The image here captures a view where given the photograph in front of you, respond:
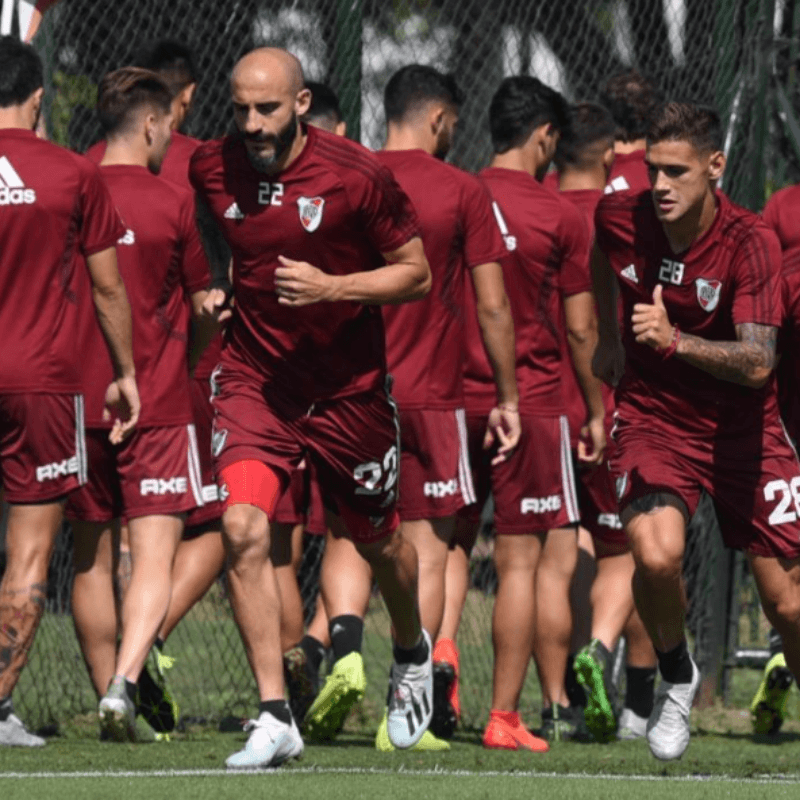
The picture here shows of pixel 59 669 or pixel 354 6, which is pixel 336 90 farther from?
pixel 59 669

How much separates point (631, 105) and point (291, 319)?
352cm

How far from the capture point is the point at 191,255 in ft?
30.3

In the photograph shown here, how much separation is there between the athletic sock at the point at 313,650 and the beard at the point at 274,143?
285 cm

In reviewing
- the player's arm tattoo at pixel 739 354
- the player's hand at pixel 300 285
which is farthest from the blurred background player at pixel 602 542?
the player's hand at pixel 300 285

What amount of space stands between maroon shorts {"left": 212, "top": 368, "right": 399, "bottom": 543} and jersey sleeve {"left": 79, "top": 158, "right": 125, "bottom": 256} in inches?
34.6

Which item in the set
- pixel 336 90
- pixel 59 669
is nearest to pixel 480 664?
pixel 59 669

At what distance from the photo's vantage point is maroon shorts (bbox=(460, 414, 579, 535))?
32.0 feet

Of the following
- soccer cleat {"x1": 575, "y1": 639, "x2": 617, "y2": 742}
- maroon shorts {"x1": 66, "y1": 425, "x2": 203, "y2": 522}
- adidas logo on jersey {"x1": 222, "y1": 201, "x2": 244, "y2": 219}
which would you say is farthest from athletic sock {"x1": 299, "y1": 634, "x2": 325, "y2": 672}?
adidas logo on jersey {"x1": 222, "y1": 201, "x2": 244, "y2": 219}

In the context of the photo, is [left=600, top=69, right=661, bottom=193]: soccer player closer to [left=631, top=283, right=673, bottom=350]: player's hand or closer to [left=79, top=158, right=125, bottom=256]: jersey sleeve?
[left=79, top=158, right=125, bottom=256]: jersey sleeve

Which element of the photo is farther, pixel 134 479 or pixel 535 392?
pixel 535 392

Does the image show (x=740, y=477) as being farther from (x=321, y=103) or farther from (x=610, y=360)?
(x=321, y=103)

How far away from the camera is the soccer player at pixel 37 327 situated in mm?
8398

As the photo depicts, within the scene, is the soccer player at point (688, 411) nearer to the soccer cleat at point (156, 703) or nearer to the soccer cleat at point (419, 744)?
the soccer cleat at point (419, 744)

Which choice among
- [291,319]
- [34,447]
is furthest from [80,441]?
[291,319]
